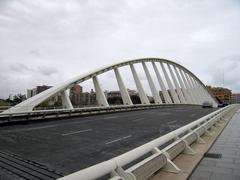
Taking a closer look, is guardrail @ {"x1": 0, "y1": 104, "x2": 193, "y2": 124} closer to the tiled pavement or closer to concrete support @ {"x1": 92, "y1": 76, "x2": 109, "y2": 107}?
concrete support @ {"x1": 92, "y1": 76, "x2": 109, "y2": 107}

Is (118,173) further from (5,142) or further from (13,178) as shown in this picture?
(5,142)

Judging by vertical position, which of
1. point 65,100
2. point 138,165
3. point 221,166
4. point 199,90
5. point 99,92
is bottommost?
point 221,166

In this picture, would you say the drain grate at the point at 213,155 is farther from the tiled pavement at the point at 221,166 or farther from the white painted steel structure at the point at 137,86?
the white painted steel structure at the point at 137,86

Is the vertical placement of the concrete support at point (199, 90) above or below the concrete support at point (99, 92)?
above

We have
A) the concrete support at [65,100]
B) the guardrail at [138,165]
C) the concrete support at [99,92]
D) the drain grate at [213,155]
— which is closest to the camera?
the guardrail at [138,165]

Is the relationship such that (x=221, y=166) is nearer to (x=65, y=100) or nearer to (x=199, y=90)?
(x=65, y=100)

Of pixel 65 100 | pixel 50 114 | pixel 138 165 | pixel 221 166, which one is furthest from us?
pixel 65 100

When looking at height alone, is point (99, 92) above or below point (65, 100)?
above

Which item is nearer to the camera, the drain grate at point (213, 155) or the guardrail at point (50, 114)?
the drain grate at point (213, 155)

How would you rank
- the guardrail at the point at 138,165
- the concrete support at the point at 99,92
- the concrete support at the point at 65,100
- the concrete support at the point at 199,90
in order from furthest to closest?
the concrete support at the point at 199,90 → the concrete support at the point at 99,92 → the concrete support at the point at 65,100 → the guardrail at the point at 138,165

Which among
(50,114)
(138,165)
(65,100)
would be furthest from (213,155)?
(65,100)

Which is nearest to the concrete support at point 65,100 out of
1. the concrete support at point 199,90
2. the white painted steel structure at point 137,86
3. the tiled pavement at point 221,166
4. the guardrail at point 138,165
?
the white painted steel structure at point 137,86

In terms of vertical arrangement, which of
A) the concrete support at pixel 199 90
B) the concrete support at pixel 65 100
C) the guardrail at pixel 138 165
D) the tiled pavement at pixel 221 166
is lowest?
the tiled pavement at pixel 221 166

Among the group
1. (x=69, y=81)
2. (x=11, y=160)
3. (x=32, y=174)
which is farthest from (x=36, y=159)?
(x=69, y=81)
